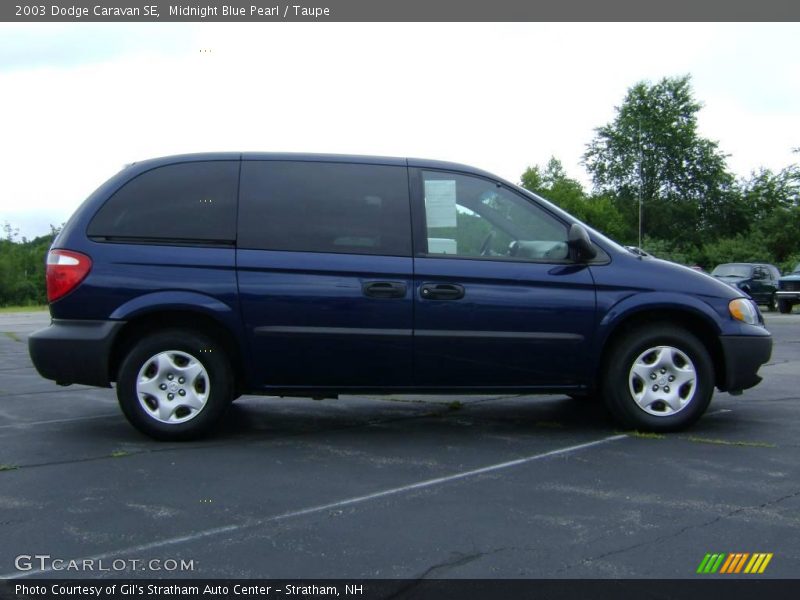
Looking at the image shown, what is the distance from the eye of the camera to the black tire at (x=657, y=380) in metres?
5.81

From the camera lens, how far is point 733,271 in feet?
93.4

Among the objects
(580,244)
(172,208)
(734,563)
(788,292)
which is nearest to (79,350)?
(172,208)

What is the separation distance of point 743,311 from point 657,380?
80 centimetres

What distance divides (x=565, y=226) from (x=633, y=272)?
1.82 ft

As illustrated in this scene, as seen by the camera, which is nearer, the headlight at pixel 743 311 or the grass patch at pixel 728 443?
the grass patch at pixel 728 443

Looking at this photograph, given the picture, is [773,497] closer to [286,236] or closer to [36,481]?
[286,236]

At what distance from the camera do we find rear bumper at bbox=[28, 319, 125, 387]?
5512 mm

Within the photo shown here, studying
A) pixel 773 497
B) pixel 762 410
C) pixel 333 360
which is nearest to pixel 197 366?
pixel 333 360

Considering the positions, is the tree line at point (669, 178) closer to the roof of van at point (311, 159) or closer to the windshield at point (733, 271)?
the windshield at point (733, 271)

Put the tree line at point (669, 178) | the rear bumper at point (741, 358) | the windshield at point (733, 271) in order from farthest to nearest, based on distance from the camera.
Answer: the tree line at point (669, 178) → the windshield at point (733, 271) → the rear bumper at point (741, 358)

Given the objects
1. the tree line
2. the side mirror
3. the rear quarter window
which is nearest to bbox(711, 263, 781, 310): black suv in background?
the side mirror

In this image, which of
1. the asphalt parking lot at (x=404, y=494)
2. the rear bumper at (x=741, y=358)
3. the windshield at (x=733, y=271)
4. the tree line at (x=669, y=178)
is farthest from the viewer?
the tree line at (x=669, y=178)

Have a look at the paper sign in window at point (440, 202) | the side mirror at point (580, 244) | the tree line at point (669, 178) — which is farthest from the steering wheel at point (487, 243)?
the tree line at point (669, 178)

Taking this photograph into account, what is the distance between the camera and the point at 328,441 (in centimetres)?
575
